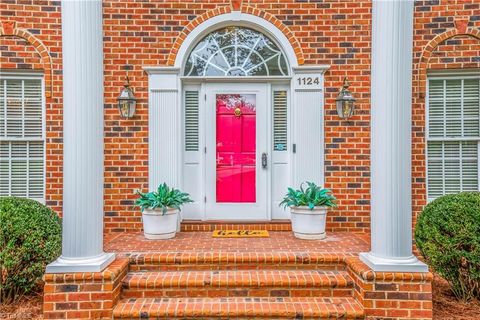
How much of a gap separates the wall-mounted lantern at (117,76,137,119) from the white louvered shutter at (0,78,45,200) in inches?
45.9

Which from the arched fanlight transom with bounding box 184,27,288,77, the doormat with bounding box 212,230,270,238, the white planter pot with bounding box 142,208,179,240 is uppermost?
the arched fanlight transom with bounding box 184,27,288,77

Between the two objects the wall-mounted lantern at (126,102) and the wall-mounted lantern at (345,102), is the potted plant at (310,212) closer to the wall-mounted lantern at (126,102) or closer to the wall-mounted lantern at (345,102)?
the wall-mounted lantern at (345,102)

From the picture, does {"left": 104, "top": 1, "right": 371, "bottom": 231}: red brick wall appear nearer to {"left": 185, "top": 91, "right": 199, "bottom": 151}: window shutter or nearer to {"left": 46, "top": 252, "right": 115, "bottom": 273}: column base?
{"left": 185, "top": 91, "right": 199, "bottom": 151}: window shutter

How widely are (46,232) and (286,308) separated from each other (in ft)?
8.00

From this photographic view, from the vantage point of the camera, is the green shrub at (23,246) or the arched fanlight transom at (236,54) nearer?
the green shrub at (23,246)

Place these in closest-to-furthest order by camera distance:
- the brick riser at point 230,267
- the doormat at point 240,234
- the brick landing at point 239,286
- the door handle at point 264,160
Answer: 1. the brick landing at point 239,286
2. the brick riser at point 230,267
3. the doormat at point 240,234
4. the door handle at point 264,160

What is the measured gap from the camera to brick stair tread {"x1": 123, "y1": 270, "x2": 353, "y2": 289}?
10.6 ft

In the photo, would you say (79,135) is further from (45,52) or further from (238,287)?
(45,52)

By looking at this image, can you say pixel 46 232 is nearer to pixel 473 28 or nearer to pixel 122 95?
pixel 122 95

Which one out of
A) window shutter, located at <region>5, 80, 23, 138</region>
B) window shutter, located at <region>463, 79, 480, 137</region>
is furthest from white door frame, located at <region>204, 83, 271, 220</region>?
window shutter, located at <region>463, 79, 480, 137</region>

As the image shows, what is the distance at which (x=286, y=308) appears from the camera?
3080mm

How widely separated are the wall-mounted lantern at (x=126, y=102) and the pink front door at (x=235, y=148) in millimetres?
1179

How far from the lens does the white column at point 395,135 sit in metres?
3.02

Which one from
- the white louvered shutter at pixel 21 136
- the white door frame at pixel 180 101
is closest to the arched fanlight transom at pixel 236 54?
the white door frame at pixel 180 101
